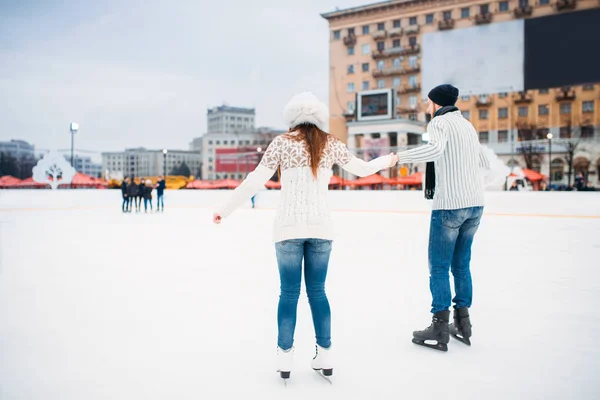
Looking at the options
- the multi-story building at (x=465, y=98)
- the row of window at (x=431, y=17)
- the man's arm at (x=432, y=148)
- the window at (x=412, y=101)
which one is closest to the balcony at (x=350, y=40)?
the multi-story building at (x=465, y=98)

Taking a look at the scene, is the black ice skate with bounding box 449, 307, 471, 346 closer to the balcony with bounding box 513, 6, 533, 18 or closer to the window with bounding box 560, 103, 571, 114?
the window with bounding box 560, 103, 571, 114

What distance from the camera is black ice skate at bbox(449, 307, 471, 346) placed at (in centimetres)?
340

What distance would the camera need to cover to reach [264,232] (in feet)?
34.6

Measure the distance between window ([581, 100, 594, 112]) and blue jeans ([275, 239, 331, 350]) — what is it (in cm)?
5707

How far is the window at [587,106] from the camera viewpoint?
50.8 m

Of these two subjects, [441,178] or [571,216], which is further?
[571,216]

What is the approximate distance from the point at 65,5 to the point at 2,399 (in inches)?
1097

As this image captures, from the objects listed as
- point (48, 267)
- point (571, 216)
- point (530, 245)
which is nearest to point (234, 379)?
point (48, 267)

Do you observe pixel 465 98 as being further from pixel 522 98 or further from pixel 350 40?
pixel 350 40

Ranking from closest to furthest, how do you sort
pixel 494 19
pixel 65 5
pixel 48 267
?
pixel 48 267 → pixel 65 5 → pixel 494 19

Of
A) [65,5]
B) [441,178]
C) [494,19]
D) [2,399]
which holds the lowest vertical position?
[2,399]

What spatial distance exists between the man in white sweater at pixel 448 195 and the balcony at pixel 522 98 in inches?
2223

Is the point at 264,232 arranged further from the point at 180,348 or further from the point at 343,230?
the point at 180,348

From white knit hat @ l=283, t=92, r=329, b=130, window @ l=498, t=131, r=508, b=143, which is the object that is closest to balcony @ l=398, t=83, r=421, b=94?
window @ l=498, t=131, r=508, b=143
